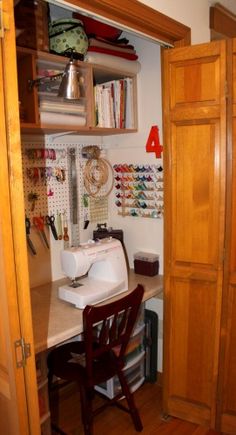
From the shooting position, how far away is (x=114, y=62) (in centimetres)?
221

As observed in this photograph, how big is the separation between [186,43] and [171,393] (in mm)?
2030

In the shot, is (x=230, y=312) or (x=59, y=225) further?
(x=59, y=225)

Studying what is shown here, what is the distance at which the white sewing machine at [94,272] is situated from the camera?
1914 mm

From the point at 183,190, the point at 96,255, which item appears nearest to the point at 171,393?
the point at 96,255

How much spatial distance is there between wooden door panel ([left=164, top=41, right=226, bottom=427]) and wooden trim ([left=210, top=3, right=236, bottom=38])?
564 millimetres

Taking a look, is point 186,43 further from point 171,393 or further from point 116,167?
point 171,393

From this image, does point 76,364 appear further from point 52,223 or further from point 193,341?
point 52,223

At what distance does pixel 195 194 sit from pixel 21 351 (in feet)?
3.96

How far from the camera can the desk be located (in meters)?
1.65

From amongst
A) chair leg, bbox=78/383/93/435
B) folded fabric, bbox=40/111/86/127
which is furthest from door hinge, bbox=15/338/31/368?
folded fabric, bbox=40/111/86/127

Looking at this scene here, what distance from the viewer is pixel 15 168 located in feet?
3.50

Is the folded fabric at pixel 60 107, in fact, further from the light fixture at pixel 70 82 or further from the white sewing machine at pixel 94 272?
the white sewing machine at pixel 94 272

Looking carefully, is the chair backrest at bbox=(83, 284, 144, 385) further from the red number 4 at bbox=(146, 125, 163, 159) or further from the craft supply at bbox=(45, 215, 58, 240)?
the red number 4 at bbox=(146, 125, 163, 159)

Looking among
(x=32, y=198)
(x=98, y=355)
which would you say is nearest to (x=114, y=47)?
(x=32, y=198)
